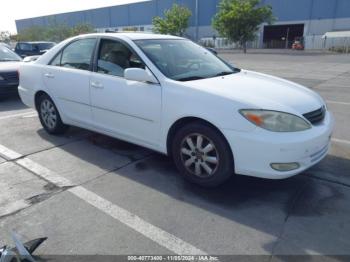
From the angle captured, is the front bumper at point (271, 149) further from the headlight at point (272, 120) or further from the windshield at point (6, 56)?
the windshield at point (6, 56)

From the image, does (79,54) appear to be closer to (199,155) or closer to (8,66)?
(199,155)

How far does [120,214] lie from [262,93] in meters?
1.91

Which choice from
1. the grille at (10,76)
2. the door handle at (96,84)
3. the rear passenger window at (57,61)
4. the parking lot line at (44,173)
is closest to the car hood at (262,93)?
the door handle at (96,84)

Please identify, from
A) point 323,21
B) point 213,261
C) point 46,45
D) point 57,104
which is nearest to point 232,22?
point 323,21

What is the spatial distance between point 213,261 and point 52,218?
62.1 inches

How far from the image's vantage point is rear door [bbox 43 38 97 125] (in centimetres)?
442

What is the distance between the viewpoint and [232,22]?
36562mm

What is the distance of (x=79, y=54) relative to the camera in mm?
4609

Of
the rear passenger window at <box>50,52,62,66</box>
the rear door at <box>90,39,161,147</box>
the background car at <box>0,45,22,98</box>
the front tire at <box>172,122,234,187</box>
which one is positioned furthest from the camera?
the background car at <box>0,45,22,98</box>

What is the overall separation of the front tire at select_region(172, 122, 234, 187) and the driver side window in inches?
42.6

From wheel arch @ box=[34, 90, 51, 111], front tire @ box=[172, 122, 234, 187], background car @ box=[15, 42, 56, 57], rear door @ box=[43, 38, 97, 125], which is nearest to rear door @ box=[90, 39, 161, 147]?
rear door @ box=[43, 38, 97, 125]

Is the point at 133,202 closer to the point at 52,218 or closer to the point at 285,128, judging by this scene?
the point at 52,218

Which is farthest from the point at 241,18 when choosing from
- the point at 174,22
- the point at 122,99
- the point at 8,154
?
the point at 8,154

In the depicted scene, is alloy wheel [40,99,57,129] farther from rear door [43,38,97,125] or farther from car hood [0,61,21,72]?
car hood [0,61,21,72]
